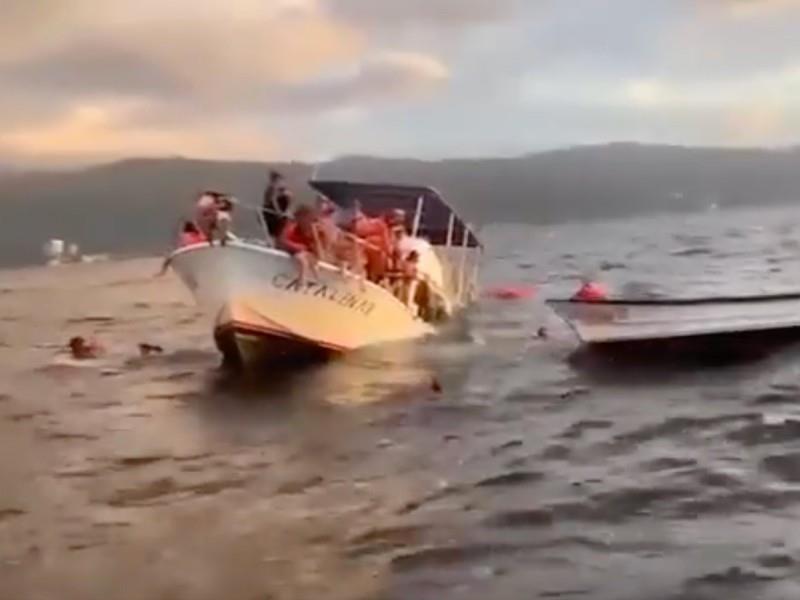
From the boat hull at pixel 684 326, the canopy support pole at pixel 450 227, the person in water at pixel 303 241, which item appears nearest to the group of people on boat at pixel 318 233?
the person in water at pixel 303 241

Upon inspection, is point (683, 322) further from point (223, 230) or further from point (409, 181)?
point (223, 230)

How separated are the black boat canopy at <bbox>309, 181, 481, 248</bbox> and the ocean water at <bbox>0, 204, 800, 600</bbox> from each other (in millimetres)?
181

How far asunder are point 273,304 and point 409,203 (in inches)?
26.7

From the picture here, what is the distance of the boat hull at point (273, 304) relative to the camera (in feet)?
13.9

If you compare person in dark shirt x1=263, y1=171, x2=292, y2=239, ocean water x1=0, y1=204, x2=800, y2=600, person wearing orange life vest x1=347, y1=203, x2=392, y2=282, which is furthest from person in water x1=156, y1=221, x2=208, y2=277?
person wearing orange life vest x1=347, y1=203, x2=392, y2=282

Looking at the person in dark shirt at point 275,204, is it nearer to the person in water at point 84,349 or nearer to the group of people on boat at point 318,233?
the group of people on boat at point 318,233

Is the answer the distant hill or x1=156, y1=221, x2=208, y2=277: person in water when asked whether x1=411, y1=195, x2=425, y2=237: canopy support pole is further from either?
x1=156, y1=221, x2=208, y2=277: person in water

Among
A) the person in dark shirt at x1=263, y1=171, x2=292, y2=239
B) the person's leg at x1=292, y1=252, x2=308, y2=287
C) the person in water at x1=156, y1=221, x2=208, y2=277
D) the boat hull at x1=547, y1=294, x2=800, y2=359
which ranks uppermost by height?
the person in dark shirt at x1=263, y1=171, x2=292, y2=239

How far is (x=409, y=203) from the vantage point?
15.6 ft

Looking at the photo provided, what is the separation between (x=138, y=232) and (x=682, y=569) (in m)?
2.39

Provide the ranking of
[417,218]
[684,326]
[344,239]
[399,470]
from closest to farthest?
[399,470] → [684,326] → [344,239] → [417,218]

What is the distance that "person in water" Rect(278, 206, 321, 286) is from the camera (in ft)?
13.8

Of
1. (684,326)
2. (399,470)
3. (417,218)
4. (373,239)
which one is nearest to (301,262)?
(373,239)

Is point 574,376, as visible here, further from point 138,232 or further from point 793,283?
point 793,283
